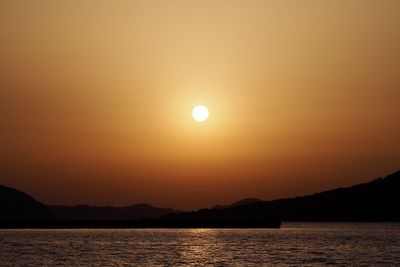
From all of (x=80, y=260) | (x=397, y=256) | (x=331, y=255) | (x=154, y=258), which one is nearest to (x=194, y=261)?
(x=154, y=258)

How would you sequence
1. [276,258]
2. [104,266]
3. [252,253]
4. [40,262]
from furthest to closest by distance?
[252,253], [276,258], [40,262], [104,266]

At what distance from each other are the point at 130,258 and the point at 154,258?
3.43 metres

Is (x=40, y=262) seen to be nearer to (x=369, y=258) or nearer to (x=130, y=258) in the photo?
(x=130, y=258)

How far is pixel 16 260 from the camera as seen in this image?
9919 centimetres

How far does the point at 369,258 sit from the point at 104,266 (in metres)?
38.2

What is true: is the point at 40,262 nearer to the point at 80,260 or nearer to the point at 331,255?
the point at 80,260

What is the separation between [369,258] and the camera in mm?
105938

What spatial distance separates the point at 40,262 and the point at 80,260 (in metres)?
6.06

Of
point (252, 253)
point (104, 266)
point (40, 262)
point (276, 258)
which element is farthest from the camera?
point (252, 253)

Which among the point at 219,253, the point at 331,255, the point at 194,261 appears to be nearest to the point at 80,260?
the point at 194,261

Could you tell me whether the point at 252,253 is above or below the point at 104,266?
above

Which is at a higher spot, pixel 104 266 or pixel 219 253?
pixel 219 253

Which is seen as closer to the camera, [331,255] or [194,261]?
[194,261]

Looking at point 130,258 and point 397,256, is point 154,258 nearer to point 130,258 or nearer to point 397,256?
point 130,258
